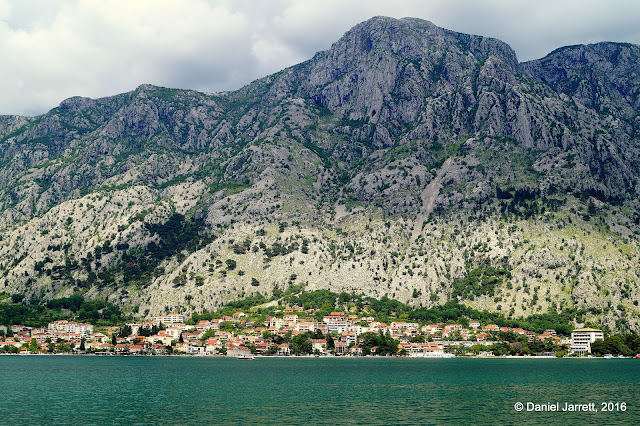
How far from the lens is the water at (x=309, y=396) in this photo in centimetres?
7125

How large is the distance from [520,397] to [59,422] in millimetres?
63516

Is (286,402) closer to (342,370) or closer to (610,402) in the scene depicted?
(610,402)

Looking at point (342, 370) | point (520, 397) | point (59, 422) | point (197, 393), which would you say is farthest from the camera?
point (342, 370)

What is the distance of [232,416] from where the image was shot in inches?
2867

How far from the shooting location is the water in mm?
71250

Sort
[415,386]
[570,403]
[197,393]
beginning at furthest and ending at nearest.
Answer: [415,386] < [197,393] < [570,403]

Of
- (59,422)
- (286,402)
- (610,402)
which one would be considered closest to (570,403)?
(610,402)

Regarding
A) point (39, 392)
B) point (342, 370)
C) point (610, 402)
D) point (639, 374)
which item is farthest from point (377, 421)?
point (639, 374)

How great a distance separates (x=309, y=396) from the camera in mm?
92125

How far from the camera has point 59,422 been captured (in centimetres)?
6850

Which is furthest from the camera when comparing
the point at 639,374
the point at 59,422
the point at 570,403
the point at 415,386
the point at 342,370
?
the point at 342,370

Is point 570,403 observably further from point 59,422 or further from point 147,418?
point 59,422

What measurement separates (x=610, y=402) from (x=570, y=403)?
5.53 m

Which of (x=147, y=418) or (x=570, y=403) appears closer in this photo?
(x=147, y=418)
